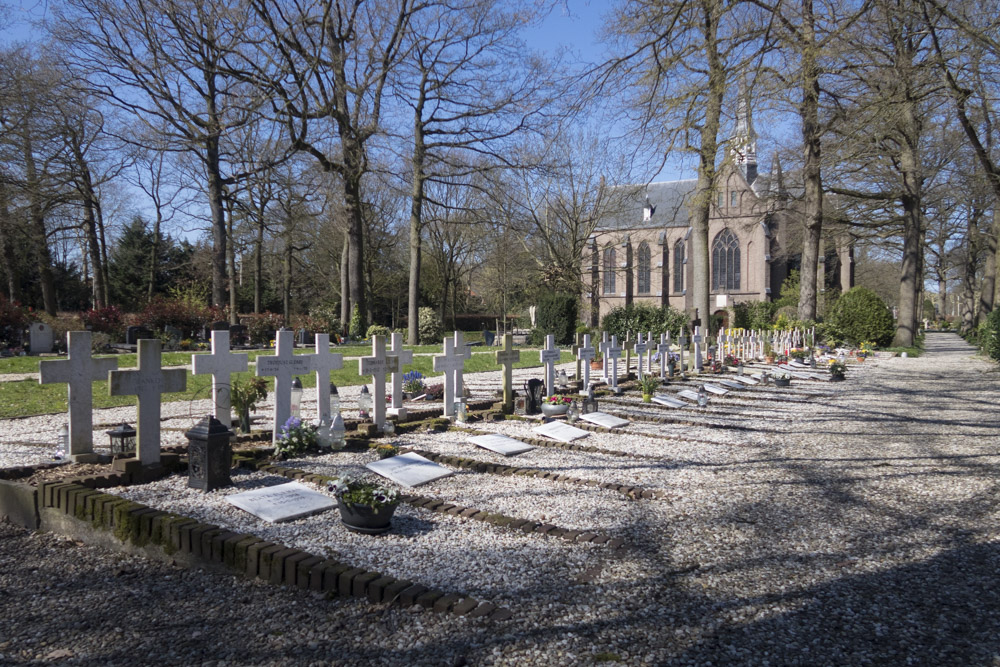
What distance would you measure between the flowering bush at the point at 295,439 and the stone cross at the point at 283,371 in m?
0.12

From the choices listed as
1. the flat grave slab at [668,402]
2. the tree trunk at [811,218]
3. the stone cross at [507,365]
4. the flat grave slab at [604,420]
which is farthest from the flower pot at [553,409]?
the tree trunk at [811,218]

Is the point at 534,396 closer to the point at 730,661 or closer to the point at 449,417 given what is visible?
the point at 449,417

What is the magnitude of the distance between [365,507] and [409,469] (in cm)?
156

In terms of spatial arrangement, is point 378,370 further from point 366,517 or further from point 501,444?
point 366,517

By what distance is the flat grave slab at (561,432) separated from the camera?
765cm

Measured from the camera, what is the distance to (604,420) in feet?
28.7

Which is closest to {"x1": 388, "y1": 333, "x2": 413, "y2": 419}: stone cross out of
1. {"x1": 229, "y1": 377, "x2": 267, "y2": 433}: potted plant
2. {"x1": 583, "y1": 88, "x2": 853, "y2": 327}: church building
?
{"x1": 229, "y1": 377, "x2": 267, "y2": 433}: potted plant

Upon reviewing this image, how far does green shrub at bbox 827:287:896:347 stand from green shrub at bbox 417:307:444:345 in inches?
628

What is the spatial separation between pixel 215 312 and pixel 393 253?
18.9 metres

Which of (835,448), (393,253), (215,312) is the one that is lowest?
(835,448)

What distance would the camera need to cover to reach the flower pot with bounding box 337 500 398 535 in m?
4.27

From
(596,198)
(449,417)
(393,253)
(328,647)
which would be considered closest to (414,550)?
(328,647)

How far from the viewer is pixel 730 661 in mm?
2777

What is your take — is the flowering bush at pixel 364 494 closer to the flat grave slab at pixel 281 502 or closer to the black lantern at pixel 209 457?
the flat grave slab at pixel 281 502
